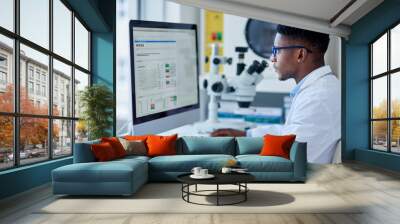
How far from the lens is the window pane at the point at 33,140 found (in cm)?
476

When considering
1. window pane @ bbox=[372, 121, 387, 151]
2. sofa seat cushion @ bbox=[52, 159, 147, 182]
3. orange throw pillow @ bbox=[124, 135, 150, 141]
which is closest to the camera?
sofa seat cushion @ bbox=[52, 159, 147, 182]

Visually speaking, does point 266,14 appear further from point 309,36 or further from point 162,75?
point 162,75

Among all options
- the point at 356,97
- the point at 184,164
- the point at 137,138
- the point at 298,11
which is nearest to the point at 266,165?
the point at 184,164

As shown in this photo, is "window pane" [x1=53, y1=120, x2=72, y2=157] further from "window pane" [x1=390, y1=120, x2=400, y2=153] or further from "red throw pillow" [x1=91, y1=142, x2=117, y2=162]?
"window pane" [x1=390, y1=120, x2=400, y2=153]

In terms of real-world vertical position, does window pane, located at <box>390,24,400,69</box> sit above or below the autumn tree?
above

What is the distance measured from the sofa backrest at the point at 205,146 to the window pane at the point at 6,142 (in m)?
2.21

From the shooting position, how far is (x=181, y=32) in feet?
21.0

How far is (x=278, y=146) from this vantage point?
5551 millimetres

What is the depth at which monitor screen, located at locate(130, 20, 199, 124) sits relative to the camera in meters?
5.94

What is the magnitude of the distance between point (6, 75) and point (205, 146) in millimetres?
2673

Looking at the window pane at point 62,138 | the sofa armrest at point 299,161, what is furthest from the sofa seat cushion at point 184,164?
the window pane at point 62,138

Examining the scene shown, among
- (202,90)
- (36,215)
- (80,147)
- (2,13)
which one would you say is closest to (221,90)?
(202,90)

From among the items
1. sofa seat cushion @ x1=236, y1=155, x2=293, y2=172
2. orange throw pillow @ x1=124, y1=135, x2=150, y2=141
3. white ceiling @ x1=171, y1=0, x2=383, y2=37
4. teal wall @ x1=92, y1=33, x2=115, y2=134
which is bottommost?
sofa seat cushion @ x1=236, y1=155, x2=293, y2=172

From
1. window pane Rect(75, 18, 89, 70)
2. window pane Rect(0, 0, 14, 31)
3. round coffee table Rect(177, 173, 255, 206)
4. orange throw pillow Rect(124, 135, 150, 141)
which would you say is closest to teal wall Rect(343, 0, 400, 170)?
orange throw pillow Rect(124, 135, 150, 141)
